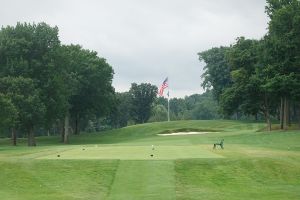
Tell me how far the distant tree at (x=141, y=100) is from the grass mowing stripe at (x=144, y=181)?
123326mm

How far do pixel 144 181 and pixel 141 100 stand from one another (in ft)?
417

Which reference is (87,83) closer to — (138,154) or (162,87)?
(162,87)

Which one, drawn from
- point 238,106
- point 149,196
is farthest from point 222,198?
point 238,106

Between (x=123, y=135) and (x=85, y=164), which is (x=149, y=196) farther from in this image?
(x=123, y=135)

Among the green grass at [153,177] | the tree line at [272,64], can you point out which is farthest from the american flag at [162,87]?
the green grass at [153,177]

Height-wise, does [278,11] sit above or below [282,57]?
above

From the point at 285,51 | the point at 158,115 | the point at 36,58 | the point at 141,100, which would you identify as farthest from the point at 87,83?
the point at 158,115

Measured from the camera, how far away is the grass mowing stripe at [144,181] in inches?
805

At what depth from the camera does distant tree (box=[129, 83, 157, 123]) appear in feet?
493

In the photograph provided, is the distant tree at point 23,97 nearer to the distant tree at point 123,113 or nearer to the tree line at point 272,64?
the tree line at point 272,64

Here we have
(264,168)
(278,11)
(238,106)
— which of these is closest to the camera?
(264,168)

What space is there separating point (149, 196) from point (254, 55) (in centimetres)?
5032

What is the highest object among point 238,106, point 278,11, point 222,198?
point 278,11

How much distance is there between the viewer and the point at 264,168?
86.9ft
